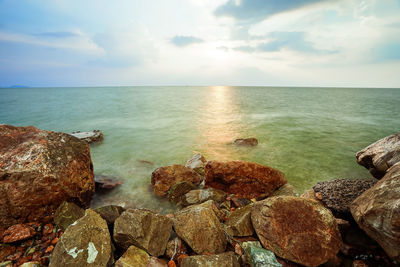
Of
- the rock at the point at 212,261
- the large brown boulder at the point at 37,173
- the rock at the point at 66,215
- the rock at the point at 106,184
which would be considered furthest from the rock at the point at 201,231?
the rock at the point at 106,184

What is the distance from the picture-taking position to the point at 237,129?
59.8 feet

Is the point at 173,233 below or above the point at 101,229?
below

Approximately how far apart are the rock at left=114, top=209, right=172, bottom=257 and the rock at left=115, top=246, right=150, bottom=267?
0.08 metres

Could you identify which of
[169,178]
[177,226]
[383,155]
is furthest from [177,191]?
[383,155]

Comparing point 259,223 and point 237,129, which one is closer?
point 259,223

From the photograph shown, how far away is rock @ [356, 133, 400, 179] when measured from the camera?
5.05 m

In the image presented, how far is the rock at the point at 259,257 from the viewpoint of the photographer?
8.68ft

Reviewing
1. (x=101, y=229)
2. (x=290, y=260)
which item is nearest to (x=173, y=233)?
(x=101, y=229)

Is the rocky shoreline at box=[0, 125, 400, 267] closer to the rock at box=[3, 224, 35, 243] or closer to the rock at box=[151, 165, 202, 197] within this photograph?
the rock at box=[3, 224, 35, 243]

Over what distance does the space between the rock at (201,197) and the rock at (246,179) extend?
588 millimetres

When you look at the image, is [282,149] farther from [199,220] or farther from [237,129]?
[199,220]

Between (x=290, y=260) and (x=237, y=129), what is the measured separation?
15767mm

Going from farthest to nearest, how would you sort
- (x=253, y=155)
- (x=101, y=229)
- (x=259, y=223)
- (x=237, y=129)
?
(x=237, y=129)
(x=253, y=155)
(x=259, y=223)
(x=101, y=229)

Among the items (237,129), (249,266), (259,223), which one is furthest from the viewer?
(237,129)
